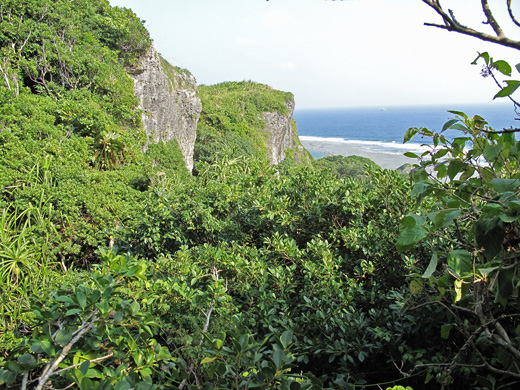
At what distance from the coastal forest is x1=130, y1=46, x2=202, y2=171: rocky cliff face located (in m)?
3.76

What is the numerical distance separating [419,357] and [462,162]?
1107 millimetres

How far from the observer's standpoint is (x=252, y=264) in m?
2.45

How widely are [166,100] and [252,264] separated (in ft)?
44.0

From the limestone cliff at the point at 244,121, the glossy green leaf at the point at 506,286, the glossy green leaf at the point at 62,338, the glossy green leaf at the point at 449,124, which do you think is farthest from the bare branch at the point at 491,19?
the limestone cliff at the point at 244,121

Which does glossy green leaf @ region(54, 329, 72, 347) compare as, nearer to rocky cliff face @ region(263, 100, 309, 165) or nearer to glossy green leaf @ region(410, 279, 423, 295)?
glossy green leaf @ region(410, 279, 423, 295)

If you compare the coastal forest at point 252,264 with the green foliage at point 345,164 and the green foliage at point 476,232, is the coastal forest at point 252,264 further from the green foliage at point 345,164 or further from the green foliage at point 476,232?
the green foliage at point 345,164

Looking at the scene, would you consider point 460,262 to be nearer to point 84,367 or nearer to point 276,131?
point 84,367

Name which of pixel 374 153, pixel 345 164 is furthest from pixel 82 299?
pixel 374 153

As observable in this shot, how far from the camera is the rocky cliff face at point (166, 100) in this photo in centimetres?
1305

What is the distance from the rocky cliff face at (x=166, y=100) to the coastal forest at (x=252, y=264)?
3761mm

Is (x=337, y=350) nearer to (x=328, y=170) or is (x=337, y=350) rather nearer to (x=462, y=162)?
(x=462, y=162)

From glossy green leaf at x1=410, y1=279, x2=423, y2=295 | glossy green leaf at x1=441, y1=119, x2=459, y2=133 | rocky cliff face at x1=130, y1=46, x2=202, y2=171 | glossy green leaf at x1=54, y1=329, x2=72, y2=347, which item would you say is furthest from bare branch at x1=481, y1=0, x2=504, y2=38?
rocky cliff face at x1=130, y1=46, x2=202, y2=171

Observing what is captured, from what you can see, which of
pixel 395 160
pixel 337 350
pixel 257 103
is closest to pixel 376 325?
pixel 337 350

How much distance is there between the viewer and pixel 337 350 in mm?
1962
